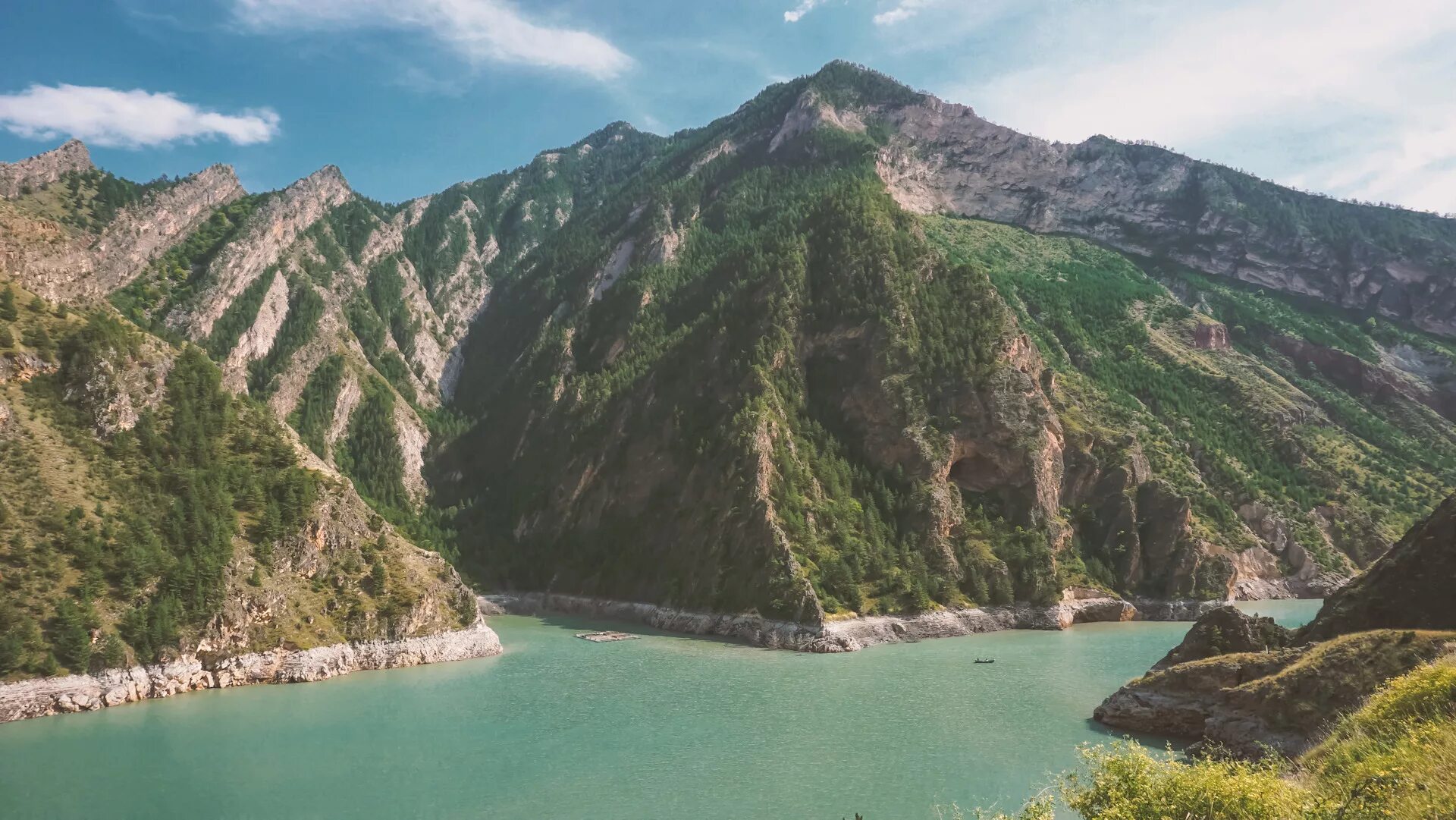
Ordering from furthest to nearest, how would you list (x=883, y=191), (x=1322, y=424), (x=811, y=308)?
(x=883, y=191) → (x=1322, y=424) → (x=811, y=308)

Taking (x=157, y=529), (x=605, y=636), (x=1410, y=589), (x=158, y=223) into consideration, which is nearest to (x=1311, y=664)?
(x=1410, y=589)

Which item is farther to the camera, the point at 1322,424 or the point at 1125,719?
the point at 1322,424

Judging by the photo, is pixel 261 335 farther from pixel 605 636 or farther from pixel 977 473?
pixel 977 473

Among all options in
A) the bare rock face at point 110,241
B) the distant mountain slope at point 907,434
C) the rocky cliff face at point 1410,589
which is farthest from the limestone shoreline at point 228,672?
the rocky cliff face at point 1410,589

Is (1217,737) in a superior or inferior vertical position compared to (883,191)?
inferior

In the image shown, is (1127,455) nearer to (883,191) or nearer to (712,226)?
(883,191)

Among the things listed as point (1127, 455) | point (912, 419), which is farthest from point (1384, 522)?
point (912, 419)

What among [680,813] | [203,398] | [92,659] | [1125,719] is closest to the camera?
[680,813]
